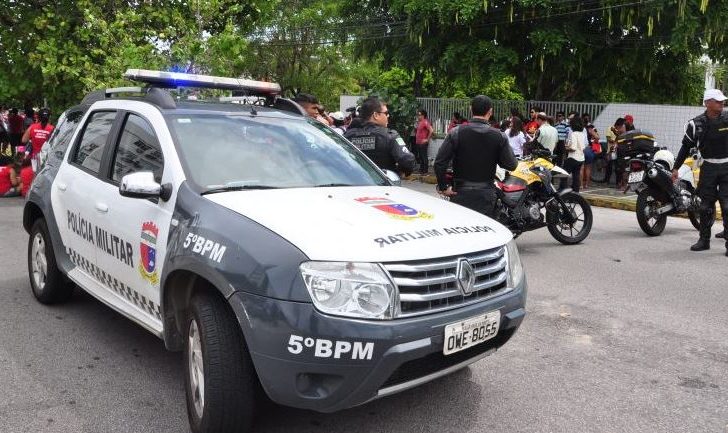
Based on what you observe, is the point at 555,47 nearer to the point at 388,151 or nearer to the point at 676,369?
the point at 388,151

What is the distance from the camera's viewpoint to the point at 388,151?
642 cm

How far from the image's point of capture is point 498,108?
1933 centimetres

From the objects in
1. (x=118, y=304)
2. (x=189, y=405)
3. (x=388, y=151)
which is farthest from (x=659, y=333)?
(x=118, y=304)

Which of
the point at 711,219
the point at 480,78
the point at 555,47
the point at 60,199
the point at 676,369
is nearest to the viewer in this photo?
the point at 676,369

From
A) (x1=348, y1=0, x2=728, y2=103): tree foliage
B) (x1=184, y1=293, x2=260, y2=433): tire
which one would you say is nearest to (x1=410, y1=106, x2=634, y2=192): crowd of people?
(x1=348, y1=0, x2=728, y2=103): tree foliage

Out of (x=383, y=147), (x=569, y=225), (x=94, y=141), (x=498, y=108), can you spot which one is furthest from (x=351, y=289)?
(x=498, y=108)

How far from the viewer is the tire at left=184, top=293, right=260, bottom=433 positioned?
2.89m

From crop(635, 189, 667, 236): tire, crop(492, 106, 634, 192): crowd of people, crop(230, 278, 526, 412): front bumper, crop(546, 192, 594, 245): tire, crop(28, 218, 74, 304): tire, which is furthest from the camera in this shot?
crop(492, 106, 634, 192): crowd of people

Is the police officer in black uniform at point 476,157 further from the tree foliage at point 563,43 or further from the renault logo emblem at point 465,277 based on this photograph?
the tree foliage at point 563,43

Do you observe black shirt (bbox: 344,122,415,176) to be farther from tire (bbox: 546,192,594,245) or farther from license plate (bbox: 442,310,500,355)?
license plate (bbox: 442,310,500,355)

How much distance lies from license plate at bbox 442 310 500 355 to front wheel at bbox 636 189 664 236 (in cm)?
654

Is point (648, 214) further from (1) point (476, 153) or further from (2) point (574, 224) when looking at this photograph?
(1) point (476, 153)

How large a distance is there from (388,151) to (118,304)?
124 inches

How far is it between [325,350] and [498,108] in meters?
17.5
